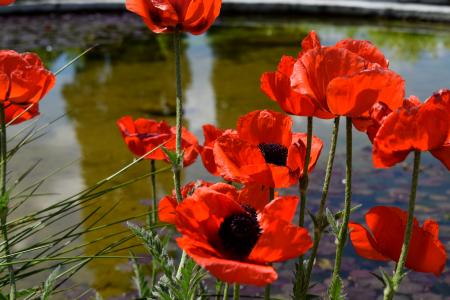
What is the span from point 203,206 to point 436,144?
10.0 inches

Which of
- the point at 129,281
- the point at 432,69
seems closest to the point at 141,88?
the point at 432,69

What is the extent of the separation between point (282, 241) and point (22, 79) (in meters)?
0.55

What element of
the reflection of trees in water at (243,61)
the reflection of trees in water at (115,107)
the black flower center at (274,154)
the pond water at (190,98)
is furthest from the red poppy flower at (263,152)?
the reflection of trees in water at (243,61)

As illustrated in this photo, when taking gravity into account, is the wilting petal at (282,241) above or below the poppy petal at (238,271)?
above

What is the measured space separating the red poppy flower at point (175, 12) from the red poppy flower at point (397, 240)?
1.09ft

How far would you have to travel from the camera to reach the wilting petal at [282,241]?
68 cm

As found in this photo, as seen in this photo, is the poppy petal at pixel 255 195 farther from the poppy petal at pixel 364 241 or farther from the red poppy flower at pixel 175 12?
the red poppy flower at pixel 175 12

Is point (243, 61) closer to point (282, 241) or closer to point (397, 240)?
point (397, 240)

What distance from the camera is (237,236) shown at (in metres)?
0.74

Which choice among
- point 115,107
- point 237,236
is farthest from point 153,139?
point 115,107

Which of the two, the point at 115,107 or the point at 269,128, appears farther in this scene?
the point at 115,107

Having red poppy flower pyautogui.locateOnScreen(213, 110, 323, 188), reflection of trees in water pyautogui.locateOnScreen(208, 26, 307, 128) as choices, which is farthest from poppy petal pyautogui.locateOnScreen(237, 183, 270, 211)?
reflection of trees in water pyautogui.locateOnScreen(208, 26, 307, 128)

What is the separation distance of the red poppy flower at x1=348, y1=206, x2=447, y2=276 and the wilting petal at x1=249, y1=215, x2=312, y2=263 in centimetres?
22

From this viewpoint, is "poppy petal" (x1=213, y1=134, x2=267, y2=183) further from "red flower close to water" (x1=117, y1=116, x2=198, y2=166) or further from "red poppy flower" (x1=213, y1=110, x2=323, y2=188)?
"red flower close to water" (x1=117, y1=116, x2=198, y2=166)
